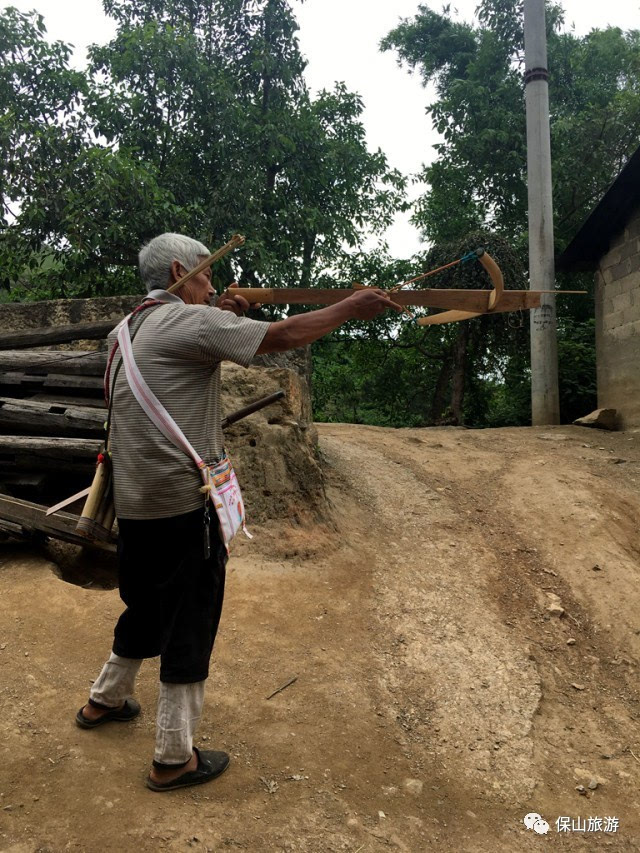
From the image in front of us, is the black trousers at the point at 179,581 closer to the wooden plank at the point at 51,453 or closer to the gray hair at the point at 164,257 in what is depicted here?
the gray hair at the point at 164,257

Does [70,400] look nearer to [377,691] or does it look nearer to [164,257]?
[164,257]

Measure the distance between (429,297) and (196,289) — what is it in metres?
1.02

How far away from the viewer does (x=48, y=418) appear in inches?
186

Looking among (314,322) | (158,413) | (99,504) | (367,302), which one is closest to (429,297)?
(367,302)

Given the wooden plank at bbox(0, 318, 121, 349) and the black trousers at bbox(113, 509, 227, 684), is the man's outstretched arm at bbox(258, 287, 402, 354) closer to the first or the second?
the black trousers at bbox(113, 509, 227, 684)

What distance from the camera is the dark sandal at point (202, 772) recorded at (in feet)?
7.45

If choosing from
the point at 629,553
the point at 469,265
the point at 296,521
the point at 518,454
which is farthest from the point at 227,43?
the point at 629,553

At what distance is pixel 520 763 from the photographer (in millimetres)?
2785

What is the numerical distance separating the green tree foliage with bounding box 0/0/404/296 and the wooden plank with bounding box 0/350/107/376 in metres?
4.25

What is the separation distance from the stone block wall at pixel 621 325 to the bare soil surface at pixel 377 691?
3.36 meters

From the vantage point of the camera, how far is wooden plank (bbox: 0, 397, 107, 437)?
15.3ft

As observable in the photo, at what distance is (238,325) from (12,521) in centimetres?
277

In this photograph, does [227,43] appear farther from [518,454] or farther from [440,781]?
[440,781]

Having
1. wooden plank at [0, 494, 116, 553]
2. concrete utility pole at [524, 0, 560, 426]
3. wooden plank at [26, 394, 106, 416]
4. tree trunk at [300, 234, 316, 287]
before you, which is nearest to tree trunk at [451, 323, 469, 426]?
concrete utility pole at [524, 0, 560, 426]
